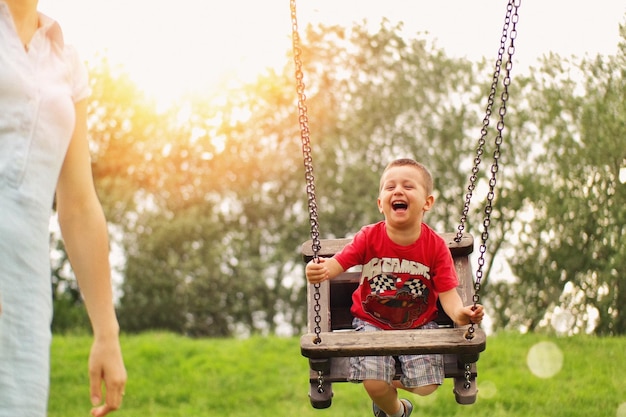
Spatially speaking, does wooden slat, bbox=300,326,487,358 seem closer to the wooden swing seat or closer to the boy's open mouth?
the wooden swing seat

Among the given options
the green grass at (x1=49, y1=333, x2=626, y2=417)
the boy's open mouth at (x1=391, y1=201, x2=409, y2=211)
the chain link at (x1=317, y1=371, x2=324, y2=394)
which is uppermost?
the boy's open mouth at (x1=391, y1=201, x2=409, y2=211)

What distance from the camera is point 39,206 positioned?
4.77 ft

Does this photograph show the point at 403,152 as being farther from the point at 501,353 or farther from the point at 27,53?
the point at 27,53

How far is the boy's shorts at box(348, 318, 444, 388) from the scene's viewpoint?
12.2 feet

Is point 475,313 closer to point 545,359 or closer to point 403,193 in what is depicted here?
point 403,193

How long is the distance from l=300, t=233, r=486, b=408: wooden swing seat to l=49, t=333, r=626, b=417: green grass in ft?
11.5

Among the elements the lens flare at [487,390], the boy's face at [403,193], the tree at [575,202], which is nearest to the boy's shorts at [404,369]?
the boy's face at [403,193]

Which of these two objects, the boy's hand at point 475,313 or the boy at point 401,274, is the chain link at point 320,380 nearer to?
the boy at point 401,274

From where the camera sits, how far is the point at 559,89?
12.0m

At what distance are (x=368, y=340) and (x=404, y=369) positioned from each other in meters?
0.53

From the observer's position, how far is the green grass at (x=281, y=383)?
7863mm

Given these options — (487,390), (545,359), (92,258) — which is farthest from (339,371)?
(545,359)

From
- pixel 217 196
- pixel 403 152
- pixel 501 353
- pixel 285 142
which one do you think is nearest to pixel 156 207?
pixel 217 196

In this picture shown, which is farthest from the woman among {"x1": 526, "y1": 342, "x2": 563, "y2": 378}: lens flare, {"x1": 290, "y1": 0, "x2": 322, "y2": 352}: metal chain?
{"x1": 526, "y1": 342, "x2": 563, "y2": 378}: lens flare
